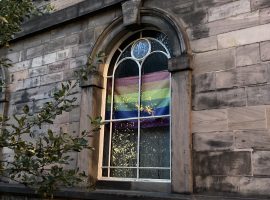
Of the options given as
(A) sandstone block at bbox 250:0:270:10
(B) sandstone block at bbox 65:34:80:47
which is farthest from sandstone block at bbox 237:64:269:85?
(B) sandstone block at bbox 65:34:80:47

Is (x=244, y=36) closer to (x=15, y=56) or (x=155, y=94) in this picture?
(x=155, y=94)

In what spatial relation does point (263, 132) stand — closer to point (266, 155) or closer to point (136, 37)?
point (266, 155)

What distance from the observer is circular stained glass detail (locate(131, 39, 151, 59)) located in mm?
6539

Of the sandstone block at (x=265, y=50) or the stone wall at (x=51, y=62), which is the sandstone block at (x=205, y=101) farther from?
the stone wall at (x=51, y=62)

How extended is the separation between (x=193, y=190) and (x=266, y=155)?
45.5 inches

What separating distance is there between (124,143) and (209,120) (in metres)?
1.79

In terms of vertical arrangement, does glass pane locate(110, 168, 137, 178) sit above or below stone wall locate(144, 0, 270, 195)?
below

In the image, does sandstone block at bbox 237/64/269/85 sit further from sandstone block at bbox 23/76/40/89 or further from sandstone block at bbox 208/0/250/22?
sandstone block at bbox 23/76/40/89

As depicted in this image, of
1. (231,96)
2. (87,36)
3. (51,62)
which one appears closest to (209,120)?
(231,96)

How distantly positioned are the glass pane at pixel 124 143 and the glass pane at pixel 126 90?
177mm

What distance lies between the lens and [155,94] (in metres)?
6.20

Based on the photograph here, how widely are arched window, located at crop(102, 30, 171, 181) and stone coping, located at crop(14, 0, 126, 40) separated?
0.89 m

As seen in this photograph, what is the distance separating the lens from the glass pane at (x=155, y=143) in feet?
19.2

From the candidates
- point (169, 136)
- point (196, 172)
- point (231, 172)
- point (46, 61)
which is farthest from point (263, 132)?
point (46, 61)
